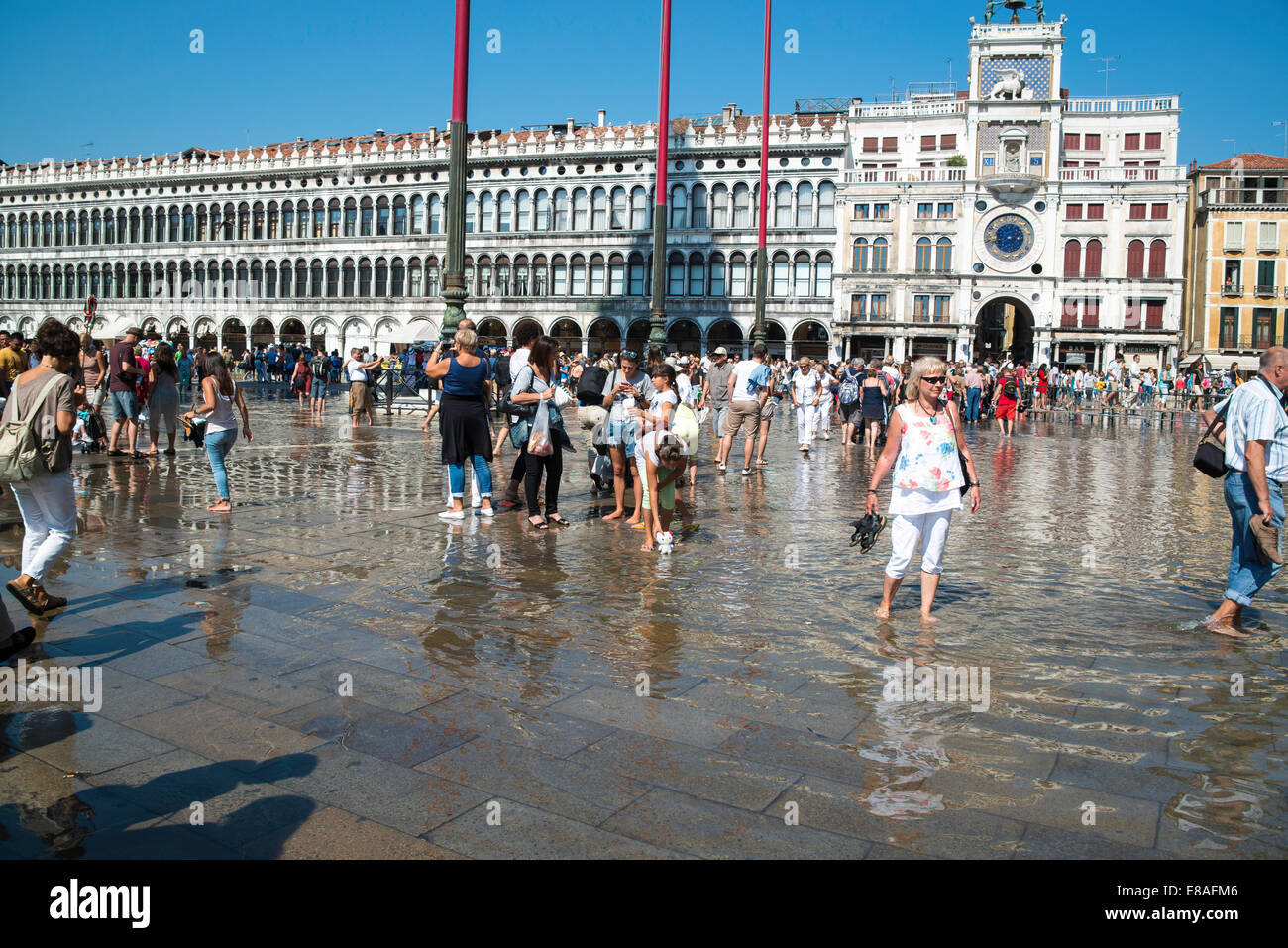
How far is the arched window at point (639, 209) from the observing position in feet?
196

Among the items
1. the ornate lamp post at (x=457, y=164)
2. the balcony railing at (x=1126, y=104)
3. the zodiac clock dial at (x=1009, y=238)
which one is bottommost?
the ornate lamp post at (x=457, y=164)

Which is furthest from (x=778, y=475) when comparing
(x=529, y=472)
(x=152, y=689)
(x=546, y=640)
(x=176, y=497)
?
(x=152, y=689)

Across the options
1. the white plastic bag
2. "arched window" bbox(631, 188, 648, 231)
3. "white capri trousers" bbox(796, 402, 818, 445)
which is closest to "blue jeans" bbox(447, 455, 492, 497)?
the white plastic bag

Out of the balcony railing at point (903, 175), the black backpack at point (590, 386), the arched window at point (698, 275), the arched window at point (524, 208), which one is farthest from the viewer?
the arched window at point (524, 208)

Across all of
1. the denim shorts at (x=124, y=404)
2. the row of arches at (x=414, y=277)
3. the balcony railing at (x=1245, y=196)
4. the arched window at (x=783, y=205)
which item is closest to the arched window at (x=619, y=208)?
the row of arches at (x=414, y=277)

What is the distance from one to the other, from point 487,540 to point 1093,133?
53727 millimetres

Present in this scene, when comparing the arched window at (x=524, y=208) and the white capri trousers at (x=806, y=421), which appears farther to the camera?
the arched window at (x=524, y=208)

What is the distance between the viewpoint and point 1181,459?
18.2 meters

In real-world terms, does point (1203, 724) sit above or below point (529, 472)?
below

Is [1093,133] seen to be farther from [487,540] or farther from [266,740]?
[266,740]

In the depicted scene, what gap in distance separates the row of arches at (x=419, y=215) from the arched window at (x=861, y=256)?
296 centimetres

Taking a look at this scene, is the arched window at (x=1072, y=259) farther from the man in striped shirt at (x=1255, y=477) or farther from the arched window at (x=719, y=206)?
the man in striped shirt at (x=1255, y=477)

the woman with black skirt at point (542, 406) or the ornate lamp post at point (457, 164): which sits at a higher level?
the ornate lamp post at point (457, 164)
